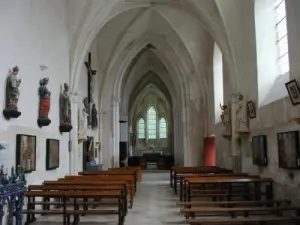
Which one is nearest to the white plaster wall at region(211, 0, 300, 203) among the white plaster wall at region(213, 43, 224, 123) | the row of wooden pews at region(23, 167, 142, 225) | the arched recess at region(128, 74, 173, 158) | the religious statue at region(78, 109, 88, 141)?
the white plaster wall at region(213, 43, 224, 123)

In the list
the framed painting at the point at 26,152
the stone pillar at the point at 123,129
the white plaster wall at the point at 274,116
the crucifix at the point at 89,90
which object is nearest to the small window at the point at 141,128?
the stone pillar at the point at 123,129

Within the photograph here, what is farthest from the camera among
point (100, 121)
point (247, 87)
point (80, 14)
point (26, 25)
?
point (100, 121)

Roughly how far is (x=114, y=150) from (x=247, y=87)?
37.1 feet

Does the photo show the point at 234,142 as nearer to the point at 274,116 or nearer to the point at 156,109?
the point at 274,116

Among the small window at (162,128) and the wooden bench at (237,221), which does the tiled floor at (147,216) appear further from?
the small window at (162,128)

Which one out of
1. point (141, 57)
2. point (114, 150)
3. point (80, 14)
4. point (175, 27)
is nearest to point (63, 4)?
point (80, 14)

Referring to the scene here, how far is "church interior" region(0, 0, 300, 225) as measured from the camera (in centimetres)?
766

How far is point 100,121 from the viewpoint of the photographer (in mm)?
21203

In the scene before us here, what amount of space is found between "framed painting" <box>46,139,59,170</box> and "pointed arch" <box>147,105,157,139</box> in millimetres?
28255

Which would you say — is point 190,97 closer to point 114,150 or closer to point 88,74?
point 114,150

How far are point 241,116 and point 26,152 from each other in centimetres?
669

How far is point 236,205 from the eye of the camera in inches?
376

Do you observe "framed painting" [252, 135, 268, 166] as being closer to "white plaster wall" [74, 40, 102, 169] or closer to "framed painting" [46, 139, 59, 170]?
"framed painting" [46, 139, 59, 170]

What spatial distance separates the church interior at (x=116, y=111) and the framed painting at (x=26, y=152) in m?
0.03
